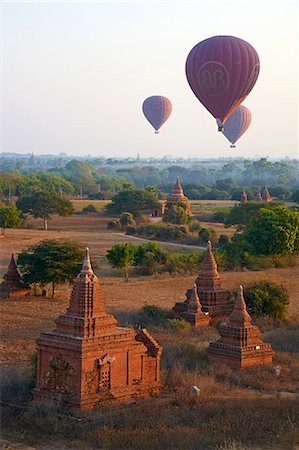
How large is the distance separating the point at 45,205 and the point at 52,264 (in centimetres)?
3774

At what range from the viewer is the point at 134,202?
79438 mm

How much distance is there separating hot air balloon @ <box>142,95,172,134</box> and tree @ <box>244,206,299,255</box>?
3053cm

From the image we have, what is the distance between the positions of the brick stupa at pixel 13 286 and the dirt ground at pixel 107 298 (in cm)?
47

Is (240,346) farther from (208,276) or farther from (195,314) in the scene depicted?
(208,276)

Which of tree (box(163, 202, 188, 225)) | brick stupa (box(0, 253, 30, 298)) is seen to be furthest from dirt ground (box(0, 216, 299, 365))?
tree (box(163, 202, 188, 225))

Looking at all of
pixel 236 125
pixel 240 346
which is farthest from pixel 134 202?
pixel 240 346

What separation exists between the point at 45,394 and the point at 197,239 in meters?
42.6

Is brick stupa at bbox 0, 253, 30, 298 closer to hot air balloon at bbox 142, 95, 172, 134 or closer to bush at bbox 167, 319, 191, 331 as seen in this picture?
bush at bbox 167, 319, 191, 331

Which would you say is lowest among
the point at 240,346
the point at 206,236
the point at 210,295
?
the point at 206,236

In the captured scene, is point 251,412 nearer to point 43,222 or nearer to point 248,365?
point 248,365

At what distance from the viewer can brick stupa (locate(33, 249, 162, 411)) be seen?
17.9 metres

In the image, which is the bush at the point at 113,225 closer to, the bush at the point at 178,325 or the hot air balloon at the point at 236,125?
the hot air balloon at the point at 236,125

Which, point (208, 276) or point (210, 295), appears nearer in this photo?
point (210, 295)

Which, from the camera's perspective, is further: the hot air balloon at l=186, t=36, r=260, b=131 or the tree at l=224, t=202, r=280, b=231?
the tree at l=224, t=202, r=280, b=231
